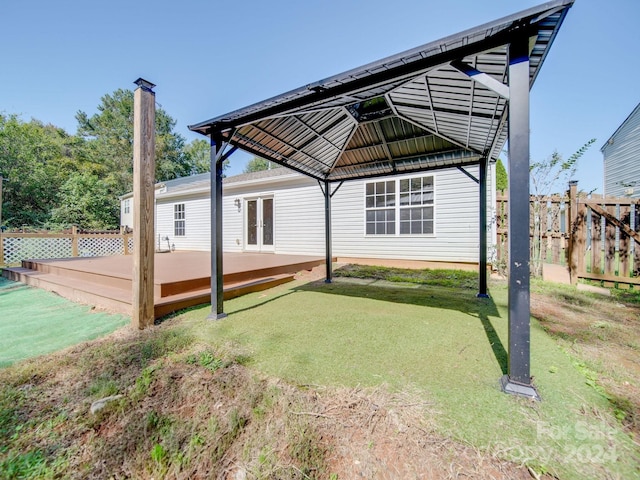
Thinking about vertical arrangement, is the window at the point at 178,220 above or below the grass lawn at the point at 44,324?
above

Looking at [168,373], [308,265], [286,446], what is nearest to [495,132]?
[286,446]

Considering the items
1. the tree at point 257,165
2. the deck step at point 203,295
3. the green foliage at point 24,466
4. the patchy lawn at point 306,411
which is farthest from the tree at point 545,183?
the tree at point 257,165

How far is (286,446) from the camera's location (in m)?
1.37

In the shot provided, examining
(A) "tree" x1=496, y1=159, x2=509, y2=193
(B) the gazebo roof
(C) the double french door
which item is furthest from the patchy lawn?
(C) the double french door

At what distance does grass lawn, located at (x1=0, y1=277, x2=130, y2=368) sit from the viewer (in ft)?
8.66

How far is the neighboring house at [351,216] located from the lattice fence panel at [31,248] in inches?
154

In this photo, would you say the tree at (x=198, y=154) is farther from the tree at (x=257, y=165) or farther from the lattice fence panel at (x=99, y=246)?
the lattice fence panel at (x=99, y=246)

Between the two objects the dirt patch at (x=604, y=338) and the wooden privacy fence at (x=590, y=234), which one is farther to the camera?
the wooden privacy fence at (x=590, y=234)

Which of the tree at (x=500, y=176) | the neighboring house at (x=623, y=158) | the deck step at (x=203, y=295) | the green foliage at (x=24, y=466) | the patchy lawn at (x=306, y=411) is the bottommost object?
the green foliage at (x=24, y=466)

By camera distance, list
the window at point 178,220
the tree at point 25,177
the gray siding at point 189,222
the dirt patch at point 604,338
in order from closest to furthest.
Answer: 1. the dirt patch at point 604,338
2. the gray siding at point 189,222
3. the window at point 178,220
4. the tree at point 25,177

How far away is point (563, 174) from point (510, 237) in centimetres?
538

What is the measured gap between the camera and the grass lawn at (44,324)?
8.66 feet

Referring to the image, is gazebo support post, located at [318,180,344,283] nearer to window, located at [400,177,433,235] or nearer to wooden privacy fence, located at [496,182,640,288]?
window, located at [400,177,433,235]

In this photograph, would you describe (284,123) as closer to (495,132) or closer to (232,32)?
(495,132)
